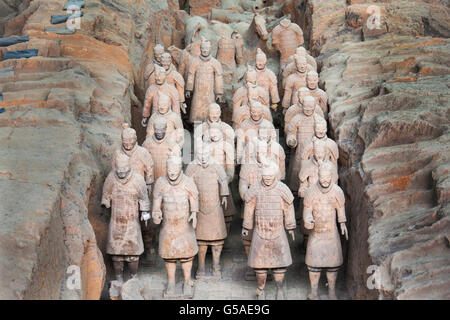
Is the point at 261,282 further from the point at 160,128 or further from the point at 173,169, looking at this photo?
the point at 160,128

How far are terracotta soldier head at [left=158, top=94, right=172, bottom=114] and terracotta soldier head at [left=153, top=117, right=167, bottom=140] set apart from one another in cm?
55

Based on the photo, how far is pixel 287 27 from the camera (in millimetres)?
13672

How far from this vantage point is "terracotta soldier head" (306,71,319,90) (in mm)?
11305

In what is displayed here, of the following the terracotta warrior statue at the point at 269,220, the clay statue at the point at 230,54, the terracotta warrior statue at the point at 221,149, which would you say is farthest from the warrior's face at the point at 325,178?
the clay statue at the point at 230,54

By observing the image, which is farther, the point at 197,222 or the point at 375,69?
the point at 375,69

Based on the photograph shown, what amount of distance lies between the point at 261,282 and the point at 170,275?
101cm

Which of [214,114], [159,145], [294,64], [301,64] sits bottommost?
[159,145]

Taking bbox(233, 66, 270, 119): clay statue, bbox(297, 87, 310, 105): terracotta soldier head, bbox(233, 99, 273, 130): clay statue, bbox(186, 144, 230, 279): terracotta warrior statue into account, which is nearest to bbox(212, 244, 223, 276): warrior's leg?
bbox(186, 144, 230, 279): terracotta warrior statue

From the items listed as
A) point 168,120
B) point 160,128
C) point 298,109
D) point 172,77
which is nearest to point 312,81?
point 298,109

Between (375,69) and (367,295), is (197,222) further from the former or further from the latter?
(375,69)

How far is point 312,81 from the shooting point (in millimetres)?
11328

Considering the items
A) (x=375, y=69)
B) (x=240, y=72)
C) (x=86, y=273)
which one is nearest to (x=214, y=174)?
(x=86, y=273)

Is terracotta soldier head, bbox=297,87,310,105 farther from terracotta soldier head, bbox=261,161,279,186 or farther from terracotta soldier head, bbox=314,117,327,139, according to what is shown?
terracotta soldier head, bbox=261,161,279,186
